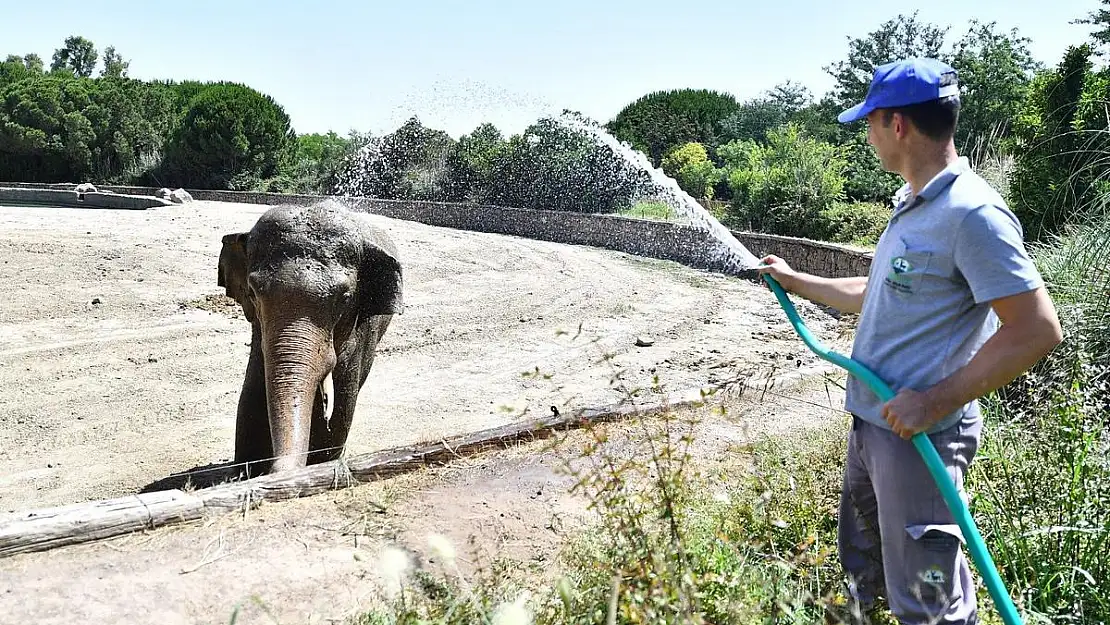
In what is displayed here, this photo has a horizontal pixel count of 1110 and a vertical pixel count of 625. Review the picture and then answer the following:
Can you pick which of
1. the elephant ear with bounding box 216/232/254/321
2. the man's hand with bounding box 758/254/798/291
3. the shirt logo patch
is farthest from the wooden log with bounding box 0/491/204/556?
the shirt logo patch

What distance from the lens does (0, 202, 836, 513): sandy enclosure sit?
24.5ft

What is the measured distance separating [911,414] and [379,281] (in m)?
4.14

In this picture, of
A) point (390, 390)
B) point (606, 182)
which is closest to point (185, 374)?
point (390, 390)

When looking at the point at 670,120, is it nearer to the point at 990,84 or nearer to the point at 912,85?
the point at 990,84

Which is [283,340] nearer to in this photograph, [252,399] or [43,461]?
[252,399]

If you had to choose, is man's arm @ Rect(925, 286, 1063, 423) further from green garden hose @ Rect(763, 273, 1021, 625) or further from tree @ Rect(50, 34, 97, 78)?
tree @ Rect(50, 34, 97, 78)

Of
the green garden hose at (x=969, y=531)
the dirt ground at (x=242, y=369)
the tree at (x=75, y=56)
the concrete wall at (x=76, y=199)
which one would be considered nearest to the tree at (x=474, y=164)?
the concrete wall at (x=76, y=199)

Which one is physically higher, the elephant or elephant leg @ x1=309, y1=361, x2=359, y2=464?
the elephant

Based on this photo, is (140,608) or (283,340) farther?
(283,340)

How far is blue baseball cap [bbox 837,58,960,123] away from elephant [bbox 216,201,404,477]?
3.53 meters

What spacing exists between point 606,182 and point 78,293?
17208 mm

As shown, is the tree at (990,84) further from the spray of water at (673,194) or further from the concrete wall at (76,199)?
the concrete wall at (76,199)

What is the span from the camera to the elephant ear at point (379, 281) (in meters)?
5.88

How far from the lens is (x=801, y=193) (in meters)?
19.5
